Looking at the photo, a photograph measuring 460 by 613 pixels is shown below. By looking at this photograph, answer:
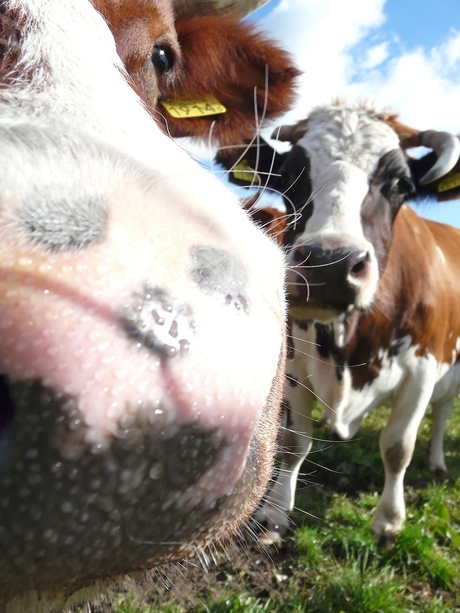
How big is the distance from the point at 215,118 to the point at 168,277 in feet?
7.93

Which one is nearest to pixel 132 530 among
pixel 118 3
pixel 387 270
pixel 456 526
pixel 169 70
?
pixel 118 3

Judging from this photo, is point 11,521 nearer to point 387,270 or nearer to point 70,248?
point 70,248

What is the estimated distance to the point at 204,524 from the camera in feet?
2.55

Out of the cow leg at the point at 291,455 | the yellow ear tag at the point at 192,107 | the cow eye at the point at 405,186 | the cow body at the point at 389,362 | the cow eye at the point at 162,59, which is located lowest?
the cow leg at the point at 291,455

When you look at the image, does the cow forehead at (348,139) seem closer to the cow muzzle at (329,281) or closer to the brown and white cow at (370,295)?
the brown and white cow at (370,295)

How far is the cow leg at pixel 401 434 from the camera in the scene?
333 cm

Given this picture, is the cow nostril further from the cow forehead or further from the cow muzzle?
the cow forehead

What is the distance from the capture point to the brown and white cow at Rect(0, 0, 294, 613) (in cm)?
61

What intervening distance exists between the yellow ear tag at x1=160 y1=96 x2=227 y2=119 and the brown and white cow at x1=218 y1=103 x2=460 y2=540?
24.3 inches

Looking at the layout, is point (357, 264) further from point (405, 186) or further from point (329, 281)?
point (405, 186)

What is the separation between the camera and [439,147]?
135 inches

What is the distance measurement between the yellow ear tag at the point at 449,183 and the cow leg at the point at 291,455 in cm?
162

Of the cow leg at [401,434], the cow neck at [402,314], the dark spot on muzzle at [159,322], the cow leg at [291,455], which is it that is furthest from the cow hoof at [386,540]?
the dark spot on muzzle at [159,322]

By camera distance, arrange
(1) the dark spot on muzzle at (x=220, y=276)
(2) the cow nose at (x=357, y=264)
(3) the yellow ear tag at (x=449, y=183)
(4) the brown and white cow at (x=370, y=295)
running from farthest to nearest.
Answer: (3) the yellow ear tag at (x=449, y=183), (4) the brown and white cow at (x=370, y=295), (2) the cow nose at (x=357, y=264), (1) the dark spot on muzzle at (x=220, y=276)
